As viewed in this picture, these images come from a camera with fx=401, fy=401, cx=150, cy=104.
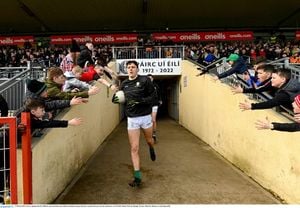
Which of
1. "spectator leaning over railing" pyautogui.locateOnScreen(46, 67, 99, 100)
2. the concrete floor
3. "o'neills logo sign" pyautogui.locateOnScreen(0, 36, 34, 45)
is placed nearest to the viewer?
"spectator leaning over railing" pyautogui.locateOnScreen(46, 67, 99, 100)

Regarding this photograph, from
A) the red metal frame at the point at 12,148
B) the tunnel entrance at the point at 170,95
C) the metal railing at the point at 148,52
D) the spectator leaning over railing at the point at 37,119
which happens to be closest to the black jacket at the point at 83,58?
the spectator leaning over railing at the point at 37,119

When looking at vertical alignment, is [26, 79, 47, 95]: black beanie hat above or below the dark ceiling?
below

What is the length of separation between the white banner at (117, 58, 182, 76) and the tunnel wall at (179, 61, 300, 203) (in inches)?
123

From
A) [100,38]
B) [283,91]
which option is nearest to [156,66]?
[100,38]

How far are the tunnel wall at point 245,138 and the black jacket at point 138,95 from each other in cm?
194

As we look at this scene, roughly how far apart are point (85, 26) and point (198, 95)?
17.0 m

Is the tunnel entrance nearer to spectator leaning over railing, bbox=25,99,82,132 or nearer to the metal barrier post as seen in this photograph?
spectator leaning over railing, bbox=25,99,82,132

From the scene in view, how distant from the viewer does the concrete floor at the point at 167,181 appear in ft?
19.7

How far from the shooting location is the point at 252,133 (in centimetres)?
720

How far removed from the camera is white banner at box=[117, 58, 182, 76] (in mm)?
16672

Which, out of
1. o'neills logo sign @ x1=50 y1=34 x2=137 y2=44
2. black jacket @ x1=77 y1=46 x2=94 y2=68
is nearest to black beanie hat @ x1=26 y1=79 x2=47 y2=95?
black jacket @ x1=77 y1=46 x2=94 y2=68

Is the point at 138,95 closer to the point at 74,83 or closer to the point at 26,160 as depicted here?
the point at 74,83

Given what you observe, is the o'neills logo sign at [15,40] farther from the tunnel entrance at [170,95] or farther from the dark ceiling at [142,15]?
the tunnel entrance at [170,95]

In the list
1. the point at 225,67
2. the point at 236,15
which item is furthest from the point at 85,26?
the point at 225,67
